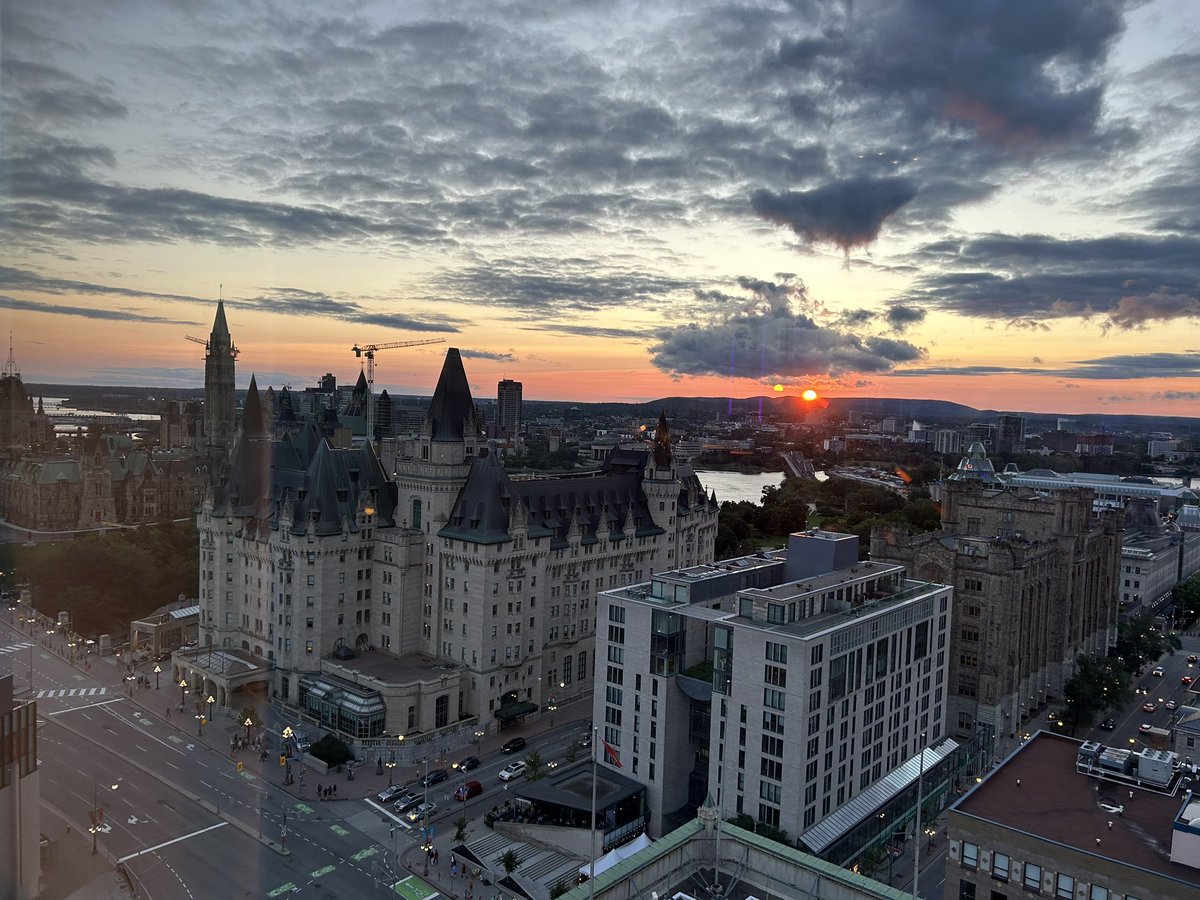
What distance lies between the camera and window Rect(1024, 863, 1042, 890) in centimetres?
2886

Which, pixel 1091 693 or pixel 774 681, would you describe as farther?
pixel 1091 693

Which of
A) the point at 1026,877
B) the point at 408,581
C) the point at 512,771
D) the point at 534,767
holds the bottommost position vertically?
the point at 512,771

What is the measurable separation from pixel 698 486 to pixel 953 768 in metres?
34.0

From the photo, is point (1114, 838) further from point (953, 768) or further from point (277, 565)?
point (277, 565)

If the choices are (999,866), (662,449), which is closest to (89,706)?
(662,449)

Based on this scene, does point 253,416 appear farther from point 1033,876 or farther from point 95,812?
point 1033,876

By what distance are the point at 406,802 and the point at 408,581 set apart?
17.5m

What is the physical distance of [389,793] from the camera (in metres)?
47.0

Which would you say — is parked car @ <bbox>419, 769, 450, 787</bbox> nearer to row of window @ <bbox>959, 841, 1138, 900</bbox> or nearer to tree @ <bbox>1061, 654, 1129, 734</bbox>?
row of window @ <bbox>959, 841, 1138, 900</bbox>

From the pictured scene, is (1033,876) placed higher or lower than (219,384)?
lower

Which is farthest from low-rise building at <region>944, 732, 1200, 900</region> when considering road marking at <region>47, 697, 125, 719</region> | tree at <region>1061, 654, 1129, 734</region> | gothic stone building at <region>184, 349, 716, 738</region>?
road marking at <region>47, 697, 125, 719</region>

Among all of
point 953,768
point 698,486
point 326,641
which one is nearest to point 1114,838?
point 953,768

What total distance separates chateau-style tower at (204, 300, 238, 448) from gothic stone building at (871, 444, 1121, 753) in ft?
139

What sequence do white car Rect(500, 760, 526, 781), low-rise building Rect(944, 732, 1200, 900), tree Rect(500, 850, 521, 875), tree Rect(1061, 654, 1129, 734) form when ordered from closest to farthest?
1. low-rise building Rect(944, 732, 1200, 900)
2. tree Rect(500, 850, 521, 875)
3. white car Rect(500, 760, 526, 781)
4. tree Rect(1061, 654, 1129, 734)
